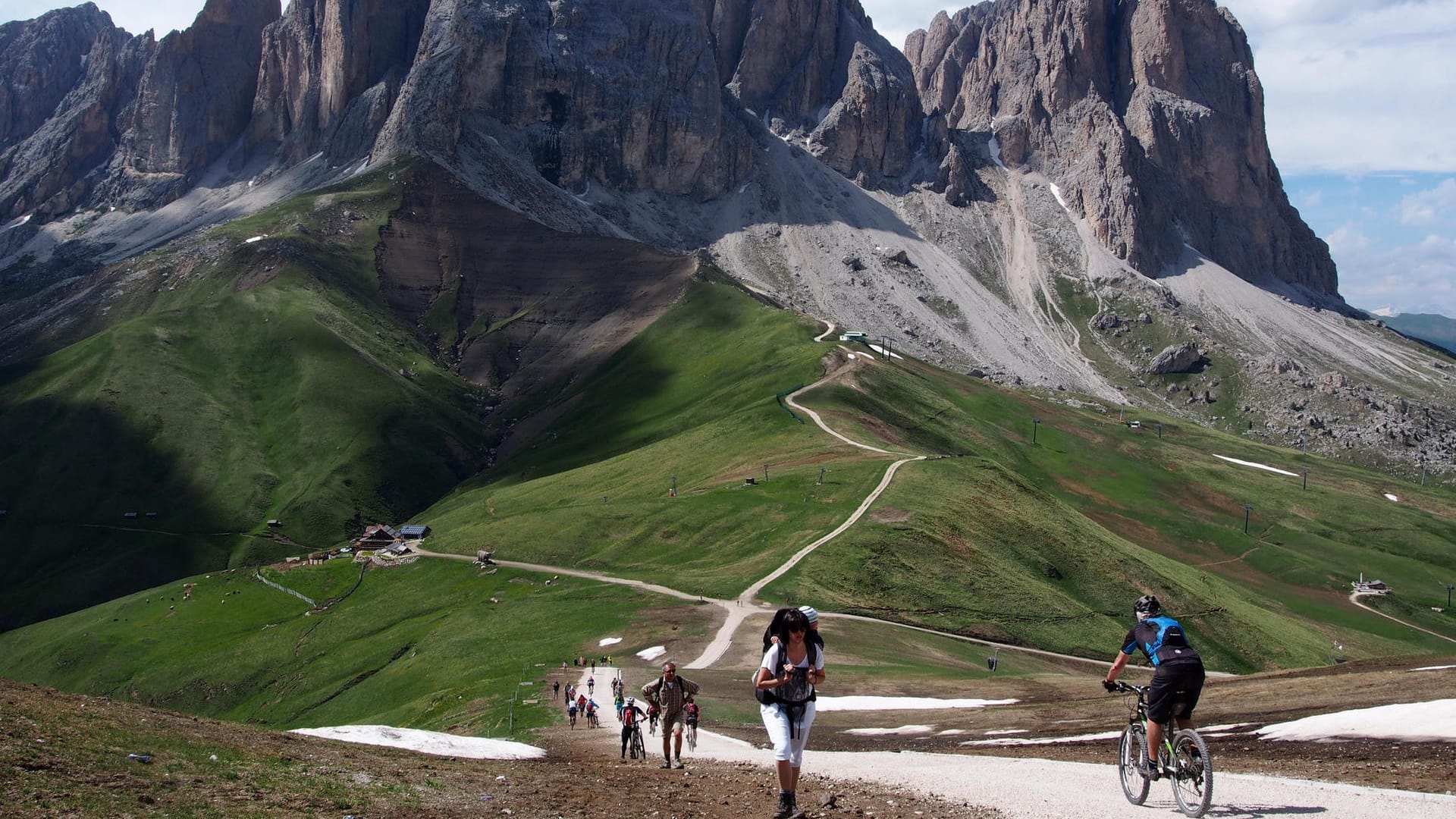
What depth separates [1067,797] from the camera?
21906mm

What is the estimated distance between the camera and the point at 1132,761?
860 inches

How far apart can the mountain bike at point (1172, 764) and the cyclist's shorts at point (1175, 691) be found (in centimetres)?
35

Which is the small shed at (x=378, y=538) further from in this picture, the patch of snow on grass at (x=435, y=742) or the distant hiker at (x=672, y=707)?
the distant hiker at (x=672, y=707)

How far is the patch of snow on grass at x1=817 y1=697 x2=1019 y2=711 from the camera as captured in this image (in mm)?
45438

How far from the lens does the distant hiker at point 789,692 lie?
20297 millimetres

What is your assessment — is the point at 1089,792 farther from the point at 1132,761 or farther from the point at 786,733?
the point at 786,733

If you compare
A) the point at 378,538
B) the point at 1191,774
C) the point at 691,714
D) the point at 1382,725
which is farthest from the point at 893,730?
the point at 378,538

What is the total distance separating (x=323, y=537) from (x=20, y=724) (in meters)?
157

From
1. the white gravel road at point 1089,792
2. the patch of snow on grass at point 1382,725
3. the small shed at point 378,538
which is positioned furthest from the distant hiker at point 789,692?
the small shed at point 378,538

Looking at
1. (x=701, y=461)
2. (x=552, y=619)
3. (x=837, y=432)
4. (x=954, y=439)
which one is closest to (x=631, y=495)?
(x=701, y=461)

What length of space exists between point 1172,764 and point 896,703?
27.8 meters

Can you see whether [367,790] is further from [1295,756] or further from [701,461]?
[701,461]

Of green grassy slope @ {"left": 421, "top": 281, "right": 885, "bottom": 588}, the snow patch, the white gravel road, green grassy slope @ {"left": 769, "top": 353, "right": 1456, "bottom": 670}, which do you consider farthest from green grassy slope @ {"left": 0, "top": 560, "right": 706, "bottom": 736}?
the white gravel road

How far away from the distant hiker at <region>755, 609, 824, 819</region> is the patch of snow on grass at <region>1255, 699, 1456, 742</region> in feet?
51.7
